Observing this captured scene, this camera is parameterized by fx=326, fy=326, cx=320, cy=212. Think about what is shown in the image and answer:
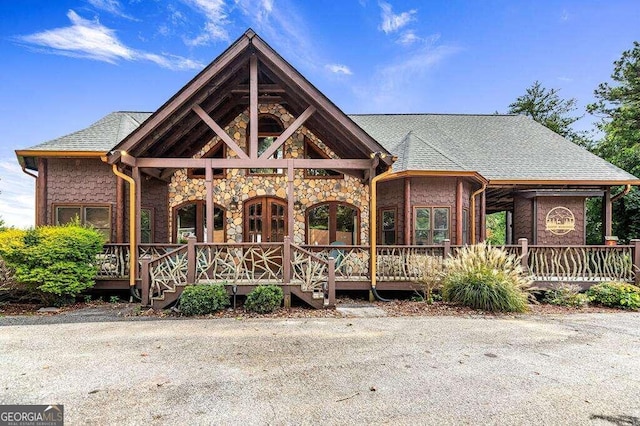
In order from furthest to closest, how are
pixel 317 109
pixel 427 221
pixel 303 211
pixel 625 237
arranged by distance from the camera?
pixel 625 237 → pixel 303 211 → pixel 427 221 → pixel 317 109

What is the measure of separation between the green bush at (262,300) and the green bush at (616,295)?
7.41 metres

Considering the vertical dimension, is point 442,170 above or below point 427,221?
above

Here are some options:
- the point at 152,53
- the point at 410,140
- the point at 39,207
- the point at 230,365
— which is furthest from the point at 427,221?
the point at 152,53

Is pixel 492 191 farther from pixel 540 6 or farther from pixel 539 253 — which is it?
pixel 540 6

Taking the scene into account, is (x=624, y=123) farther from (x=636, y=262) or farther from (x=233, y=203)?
(x=233, y=203)

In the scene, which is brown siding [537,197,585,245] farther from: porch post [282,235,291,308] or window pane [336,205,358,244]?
porch post [282,235,291,308]

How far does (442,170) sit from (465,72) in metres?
23.5

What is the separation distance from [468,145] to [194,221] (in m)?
10.0

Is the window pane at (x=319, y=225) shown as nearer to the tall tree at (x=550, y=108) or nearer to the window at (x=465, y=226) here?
the window at (x=465, y=226)

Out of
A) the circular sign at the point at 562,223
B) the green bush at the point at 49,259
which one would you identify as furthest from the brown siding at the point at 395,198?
the green bush at the point at 49,259

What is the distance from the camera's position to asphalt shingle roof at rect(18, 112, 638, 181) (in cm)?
946

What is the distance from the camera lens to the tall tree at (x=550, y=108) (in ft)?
81.0

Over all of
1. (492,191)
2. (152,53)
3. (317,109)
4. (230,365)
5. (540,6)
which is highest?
(540,6)

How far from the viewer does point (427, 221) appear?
31.1 feet
